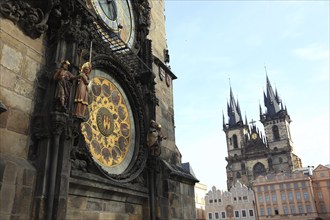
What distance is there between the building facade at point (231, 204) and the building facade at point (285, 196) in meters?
1.75

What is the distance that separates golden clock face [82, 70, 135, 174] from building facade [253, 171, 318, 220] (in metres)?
56.6

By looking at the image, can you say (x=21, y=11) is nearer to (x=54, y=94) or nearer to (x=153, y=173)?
(x=54, y=94)

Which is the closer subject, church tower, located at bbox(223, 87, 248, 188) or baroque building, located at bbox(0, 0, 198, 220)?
baroque building, located at bbox(0, 0, 198, 220)

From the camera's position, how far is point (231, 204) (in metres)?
62.7

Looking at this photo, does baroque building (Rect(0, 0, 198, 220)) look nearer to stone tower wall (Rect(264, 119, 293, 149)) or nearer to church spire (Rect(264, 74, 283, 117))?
stone tower wall (Rect(264, 119, 293, 149))

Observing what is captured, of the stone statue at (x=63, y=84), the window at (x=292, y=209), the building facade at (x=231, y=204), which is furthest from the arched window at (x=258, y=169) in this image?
the stone statue at (x=63, y=84)

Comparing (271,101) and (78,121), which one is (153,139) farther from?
(271,101)

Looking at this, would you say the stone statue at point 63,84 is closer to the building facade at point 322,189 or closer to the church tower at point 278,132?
the building facade at point 322,189

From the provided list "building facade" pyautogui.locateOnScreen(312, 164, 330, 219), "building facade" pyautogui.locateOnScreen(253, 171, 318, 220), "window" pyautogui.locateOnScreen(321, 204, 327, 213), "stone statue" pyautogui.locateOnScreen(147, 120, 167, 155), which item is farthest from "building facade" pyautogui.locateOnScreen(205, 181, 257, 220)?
"stone statue" pyautogui.locateOnScreen(147, 120, 167, 155)

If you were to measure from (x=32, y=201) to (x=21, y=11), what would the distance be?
317cm

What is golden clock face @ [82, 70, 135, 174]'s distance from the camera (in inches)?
266

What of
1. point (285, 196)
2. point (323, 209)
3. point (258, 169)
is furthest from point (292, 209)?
point (258, 169)

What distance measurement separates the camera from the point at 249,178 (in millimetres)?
82625

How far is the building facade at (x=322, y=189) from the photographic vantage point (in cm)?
5622
